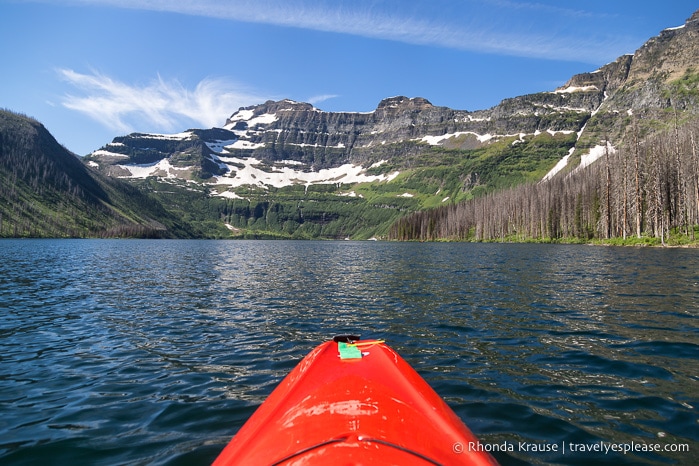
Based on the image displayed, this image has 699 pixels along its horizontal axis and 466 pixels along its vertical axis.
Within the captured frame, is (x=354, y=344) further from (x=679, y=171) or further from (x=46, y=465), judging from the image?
(x=679, y=171)

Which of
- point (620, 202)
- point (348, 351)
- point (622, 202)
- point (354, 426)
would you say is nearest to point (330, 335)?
point (348, 351)

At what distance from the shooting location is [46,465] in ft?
22.4

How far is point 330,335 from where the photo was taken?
656 inches

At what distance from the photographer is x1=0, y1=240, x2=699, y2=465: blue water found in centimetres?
775

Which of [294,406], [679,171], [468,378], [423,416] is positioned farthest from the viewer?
[679,171]

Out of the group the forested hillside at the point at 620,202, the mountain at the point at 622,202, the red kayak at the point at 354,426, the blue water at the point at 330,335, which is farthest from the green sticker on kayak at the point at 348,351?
A: the mountain at the point at 622,202

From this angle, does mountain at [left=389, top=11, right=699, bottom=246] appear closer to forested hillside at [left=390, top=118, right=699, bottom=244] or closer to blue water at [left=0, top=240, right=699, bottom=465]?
forested hillside at [left=390, top=118, right=699, bottom=244]

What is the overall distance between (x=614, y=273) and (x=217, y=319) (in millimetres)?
34578

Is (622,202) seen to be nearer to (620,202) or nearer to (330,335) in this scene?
(620,202)

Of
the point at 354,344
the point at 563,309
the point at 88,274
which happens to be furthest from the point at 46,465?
the point at 88,274

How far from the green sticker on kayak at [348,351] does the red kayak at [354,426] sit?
2.60 ft

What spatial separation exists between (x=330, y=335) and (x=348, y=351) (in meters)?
8.15

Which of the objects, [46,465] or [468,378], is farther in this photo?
[468,378]

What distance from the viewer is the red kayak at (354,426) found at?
4.48 metres
